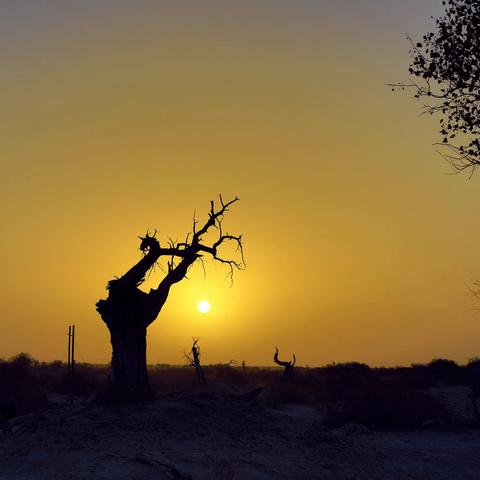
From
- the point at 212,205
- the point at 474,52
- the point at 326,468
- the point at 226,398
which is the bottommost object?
the point at 326,468

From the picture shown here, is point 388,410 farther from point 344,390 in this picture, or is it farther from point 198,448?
point 198,448

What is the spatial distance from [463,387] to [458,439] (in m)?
19.1

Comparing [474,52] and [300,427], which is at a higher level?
[474,52]

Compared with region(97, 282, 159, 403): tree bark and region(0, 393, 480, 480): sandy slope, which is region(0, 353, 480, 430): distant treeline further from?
region(0, 393, 480, 480): sandy slope

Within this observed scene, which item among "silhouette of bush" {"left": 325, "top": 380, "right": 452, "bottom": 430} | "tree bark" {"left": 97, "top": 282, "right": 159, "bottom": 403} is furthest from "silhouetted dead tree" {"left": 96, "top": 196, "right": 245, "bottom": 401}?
"silhouette of bush" {"left": 325, "top": 380, "right": 452, "bottom": 430}

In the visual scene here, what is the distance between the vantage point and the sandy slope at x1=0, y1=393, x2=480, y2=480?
63.8 feet

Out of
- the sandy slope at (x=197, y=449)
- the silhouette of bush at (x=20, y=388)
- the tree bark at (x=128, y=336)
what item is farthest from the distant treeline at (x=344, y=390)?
the sandy slope at (x=197, y=449)

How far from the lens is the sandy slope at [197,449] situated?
19453 millimetres

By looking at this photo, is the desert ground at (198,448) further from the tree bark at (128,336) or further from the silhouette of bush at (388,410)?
the silhouette of bush at (388,410)

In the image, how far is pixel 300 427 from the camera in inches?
1004

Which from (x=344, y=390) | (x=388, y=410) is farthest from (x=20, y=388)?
(x=388, y=410)

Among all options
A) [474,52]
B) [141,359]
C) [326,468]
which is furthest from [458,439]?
[474,52]

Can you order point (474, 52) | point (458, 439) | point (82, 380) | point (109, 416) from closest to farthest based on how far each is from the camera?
point (474, 52) → point (109, 416) → point (458, 439) → point (82, 380)

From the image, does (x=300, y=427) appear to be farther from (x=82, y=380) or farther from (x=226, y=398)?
(x=82, y=380)
